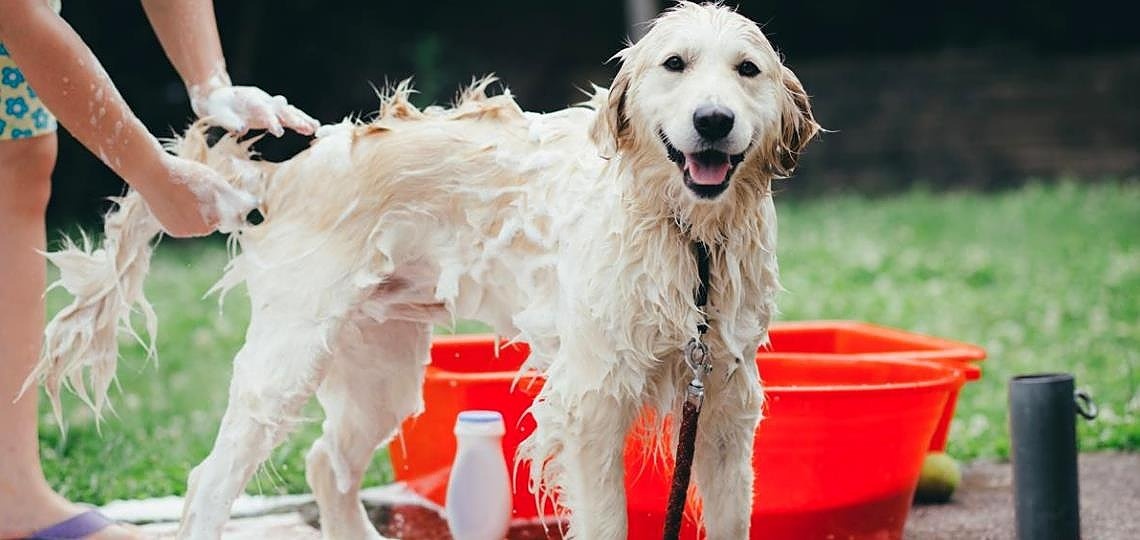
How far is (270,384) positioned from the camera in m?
3.19

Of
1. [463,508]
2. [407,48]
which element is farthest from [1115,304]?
[407,48]

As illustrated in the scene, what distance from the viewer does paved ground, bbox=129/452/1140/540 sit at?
12.7ft

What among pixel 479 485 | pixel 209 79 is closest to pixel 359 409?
pixel 479 485

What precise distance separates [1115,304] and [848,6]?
7661 mm

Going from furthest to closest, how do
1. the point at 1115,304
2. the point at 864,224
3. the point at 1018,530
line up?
the point at 864,224, the point at 1115,304, the point at 1018,530

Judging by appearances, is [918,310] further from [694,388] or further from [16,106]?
[16,106]

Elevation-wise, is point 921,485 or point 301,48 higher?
point 301,48

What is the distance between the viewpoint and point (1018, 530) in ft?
10.9

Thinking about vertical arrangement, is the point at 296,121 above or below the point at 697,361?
above

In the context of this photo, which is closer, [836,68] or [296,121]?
[296,121]

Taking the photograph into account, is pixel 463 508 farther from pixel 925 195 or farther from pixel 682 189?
pixel 925 195

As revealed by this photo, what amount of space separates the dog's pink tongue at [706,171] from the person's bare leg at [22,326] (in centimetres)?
172

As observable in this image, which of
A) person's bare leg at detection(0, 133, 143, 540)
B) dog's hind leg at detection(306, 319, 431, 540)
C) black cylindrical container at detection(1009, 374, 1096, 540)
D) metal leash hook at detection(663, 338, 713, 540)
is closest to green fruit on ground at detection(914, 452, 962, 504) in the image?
black cylindrical container at detection(1009, 374, 1096, 540)

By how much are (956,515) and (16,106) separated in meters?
2.86
